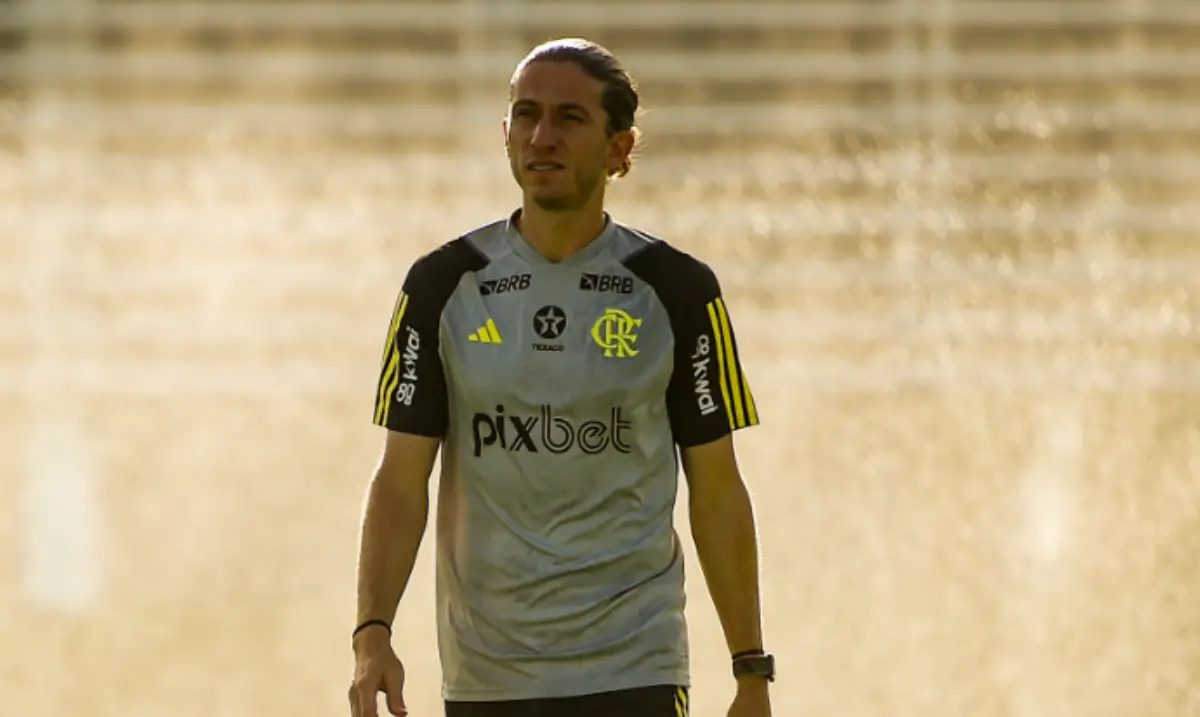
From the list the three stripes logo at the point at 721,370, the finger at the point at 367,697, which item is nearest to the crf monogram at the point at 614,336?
the three stripes logo at the point at 721,370

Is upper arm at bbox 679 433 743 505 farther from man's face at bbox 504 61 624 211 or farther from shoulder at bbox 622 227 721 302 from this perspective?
man's face at bbox 504 61 624 211

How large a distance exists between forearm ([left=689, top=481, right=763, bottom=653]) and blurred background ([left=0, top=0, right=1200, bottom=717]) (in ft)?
29.0

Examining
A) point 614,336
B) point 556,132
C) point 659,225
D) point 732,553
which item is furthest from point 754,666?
point 659,225

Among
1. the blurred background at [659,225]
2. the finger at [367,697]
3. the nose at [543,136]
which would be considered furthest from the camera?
the blurred background at [659,225]

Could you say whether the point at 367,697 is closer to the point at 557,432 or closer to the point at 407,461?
the point at 407,461

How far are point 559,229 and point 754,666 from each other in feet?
2.62

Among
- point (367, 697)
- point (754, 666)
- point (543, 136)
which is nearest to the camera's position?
point (367, 697)

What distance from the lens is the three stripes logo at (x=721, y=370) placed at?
4160 millimetres

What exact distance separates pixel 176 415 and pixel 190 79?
108 inches

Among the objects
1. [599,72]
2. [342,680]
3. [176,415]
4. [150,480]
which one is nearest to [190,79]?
[176,415]

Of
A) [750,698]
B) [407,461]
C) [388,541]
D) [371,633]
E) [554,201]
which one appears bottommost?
[750,698]

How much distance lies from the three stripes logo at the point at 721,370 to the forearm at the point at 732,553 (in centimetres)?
14

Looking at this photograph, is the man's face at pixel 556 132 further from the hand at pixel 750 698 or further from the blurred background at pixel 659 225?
the blurred background at pixel 659 225

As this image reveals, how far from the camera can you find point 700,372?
4.16 meters
